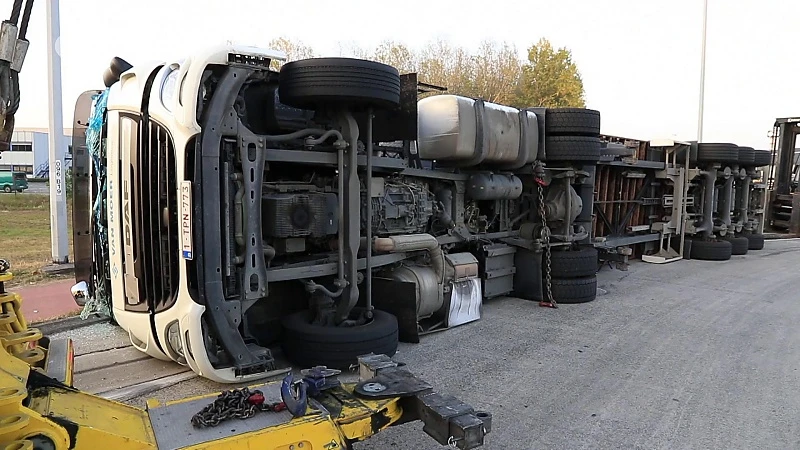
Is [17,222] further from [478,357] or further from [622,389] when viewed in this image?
[622,389]

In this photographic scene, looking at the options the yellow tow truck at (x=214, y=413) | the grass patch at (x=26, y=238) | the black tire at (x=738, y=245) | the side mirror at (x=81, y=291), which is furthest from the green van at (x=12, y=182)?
the yellow tow truck at (x=214, y=413)

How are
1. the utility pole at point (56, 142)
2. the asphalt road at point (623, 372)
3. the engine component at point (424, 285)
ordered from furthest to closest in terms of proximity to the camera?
1. the utility pole at point (56, 142)
2. the engine component at point (424, 285)
3. the asphalt road at point (623, 372)

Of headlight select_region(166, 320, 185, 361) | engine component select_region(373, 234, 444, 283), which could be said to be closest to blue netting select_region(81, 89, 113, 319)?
headlight select_region(166, 320, 185, 361)

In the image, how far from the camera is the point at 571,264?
7070mm

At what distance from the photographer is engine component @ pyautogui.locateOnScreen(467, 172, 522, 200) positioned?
6594 millimetres

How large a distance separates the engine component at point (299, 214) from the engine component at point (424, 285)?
102 cm

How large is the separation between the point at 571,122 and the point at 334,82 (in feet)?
12.3

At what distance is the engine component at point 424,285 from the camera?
18.0 feet

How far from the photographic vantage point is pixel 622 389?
171 inches

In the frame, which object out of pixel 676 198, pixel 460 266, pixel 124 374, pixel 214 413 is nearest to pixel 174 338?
pixel 124 374

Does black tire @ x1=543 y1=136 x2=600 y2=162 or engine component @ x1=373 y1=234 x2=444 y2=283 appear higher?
black tire @ x1=543 y1=136 x2=600 y2=162

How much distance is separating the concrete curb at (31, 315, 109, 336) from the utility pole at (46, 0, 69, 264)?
4.02 m

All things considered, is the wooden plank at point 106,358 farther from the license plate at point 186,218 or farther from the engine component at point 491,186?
the engine component at point 491,186

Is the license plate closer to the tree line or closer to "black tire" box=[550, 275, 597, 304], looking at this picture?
"black tire" box=[550, 275, 597, 304]
